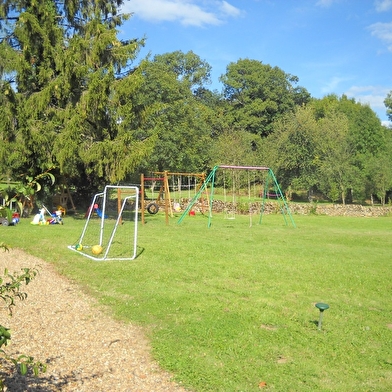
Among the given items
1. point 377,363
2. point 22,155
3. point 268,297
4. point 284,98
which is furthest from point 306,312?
point 284,98

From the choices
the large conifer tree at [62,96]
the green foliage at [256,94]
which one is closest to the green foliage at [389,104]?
the green foliage at [256,94]

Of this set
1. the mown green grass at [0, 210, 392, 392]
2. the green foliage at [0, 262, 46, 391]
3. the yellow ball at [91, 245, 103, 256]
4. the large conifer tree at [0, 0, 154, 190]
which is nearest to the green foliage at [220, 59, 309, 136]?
the large conifer tree at [0, 0, 154, 190]

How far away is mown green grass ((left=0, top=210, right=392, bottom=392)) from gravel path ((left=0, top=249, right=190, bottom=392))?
282 mm

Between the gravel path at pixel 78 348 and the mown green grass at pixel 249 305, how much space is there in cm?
28

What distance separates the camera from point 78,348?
555cm

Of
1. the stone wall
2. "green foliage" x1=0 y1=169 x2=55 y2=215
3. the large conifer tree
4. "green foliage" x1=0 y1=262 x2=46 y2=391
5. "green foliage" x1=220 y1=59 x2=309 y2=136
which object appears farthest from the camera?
"green foliage" x1=220 y1=59 x2=309 y2=136

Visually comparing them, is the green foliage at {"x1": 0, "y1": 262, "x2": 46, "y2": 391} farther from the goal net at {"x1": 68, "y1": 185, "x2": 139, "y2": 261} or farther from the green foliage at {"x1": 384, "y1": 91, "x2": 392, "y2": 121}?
the green foliage at {"x1": 384, "y1": 91, "x2": 392, "y2": 121}

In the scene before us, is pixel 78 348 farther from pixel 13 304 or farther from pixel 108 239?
pixel 108 239

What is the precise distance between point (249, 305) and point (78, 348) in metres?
3.13

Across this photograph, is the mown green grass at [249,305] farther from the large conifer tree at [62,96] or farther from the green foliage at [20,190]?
the large conifer tree at [62,96]

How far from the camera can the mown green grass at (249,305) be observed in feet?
17.1

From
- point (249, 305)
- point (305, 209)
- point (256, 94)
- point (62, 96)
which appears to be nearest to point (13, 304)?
point (249, 305)

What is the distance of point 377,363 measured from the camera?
5.57 meters

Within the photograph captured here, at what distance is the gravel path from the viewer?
4613 millimetres
